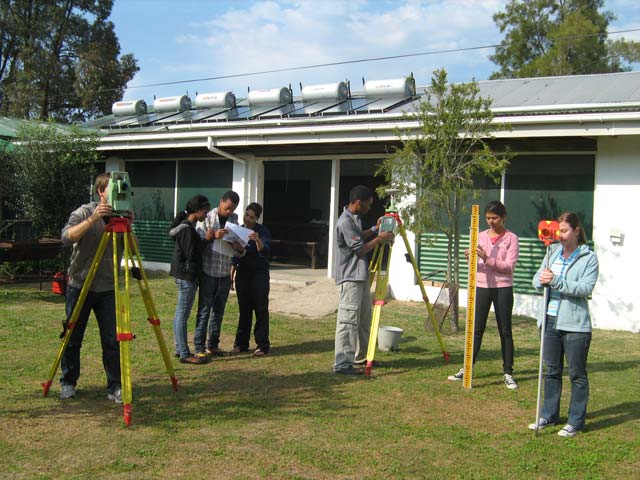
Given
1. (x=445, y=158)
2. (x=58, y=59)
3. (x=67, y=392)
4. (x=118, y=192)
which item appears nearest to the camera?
(x=118, y=192)

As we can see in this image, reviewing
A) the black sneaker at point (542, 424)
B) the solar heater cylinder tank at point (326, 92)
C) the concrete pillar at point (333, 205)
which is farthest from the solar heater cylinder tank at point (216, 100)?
the black sneaker at point (542, 424)

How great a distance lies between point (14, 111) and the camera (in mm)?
28891

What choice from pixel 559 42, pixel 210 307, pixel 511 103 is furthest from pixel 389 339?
pixel 559 42

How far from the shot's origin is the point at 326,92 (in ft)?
46.4

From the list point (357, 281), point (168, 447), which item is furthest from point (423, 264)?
point (168, 447)

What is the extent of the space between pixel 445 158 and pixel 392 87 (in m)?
4.90

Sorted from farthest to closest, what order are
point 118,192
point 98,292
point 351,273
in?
point 351,273
point 98,292
point 118,192

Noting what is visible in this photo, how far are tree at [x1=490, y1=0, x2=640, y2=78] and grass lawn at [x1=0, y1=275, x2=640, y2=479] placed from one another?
83.5 ft

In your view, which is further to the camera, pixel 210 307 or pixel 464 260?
pixel 464 260

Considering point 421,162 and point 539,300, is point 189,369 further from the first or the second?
point 539,300

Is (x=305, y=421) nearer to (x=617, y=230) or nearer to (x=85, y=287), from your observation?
(x=85, y=287)

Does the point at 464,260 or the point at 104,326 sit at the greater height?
the point at 464,260

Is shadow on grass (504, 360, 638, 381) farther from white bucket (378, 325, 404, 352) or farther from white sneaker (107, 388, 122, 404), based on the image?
white sneaker (107, 388, 122, 404)

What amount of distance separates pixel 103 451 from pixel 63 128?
11.0 m
